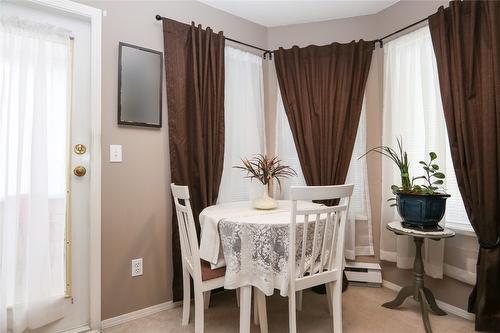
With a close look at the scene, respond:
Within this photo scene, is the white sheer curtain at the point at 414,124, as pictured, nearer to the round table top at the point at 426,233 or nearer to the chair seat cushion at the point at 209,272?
the round table top at the point at 426,233

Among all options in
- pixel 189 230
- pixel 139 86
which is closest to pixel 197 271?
pixel 189 230

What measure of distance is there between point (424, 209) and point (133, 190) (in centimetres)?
196

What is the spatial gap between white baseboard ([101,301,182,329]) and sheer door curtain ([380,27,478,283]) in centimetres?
178

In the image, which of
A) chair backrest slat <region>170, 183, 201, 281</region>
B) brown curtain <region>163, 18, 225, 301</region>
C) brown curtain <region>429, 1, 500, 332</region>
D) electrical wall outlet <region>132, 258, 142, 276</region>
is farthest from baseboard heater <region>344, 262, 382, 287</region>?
electrical wall outlet <region>132, 258, 142, 276</region>

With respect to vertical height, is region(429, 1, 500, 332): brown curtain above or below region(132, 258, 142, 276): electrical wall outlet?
above

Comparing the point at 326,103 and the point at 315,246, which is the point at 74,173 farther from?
the point at 326,103

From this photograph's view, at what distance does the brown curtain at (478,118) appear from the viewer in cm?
172

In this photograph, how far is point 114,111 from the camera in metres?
1.97

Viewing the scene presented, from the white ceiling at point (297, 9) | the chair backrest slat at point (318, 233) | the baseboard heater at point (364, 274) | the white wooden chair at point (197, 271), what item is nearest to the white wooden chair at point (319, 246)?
the chair backrest slat at point (318, 233)

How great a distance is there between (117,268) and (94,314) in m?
0.30

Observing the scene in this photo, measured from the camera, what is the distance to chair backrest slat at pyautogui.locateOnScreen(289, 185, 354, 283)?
1490mm

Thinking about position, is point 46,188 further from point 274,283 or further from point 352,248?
point 352,248

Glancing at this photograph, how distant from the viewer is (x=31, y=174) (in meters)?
1.66

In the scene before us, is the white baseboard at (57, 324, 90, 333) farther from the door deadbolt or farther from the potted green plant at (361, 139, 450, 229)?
the potted green plant at (361, 139, 450, 229)
